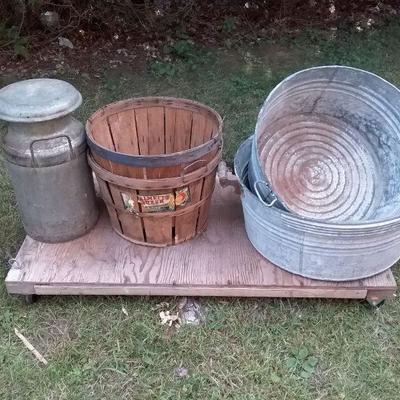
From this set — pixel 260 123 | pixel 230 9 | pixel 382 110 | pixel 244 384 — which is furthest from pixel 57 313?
pixel 230 9

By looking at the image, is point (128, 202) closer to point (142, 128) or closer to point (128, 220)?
point (128, 220)

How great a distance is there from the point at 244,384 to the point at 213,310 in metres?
0.40

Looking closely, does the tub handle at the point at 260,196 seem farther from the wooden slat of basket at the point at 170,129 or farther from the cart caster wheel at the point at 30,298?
the cart caster wheel at the point at 30,298

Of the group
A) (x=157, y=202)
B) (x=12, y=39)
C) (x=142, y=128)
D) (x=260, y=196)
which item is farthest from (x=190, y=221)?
(x=12, y=39)

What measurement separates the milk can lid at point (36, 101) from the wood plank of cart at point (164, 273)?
26.2 inches

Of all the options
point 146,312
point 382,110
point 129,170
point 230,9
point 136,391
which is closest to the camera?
point 136,391

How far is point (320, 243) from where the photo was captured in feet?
7.33

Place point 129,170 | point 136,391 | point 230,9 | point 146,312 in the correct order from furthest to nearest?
point 230,9, point 146,312, point 129,170, point 136,391

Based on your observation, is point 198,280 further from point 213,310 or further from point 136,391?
point 136,391

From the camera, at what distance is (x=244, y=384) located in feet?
7.10

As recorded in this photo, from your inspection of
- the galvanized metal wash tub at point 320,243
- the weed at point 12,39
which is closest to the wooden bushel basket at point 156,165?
the galvanized metal wash tub at point 320,243

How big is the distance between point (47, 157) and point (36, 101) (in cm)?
24

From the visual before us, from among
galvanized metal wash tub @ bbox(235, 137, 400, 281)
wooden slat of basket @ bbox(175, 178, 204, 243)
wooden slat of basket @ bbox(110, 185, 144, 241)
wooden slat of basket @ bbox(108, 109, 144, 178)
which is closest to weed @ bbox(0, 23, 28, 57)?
wooden slat of basket @ bbox(108, 109, 144, 178)

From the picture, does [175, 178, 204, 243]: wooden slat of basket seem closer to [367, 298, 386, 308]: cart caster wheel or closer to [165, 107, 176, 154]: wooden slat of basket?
[165, 107, 176, 154]: wooden slat of basket
